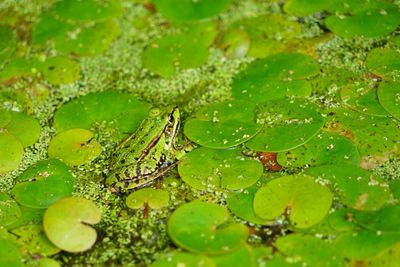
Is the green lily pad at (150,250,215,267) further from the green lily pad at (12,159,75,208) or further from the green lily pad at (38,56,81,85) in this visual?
the green lily pad at (38,56,81,85)

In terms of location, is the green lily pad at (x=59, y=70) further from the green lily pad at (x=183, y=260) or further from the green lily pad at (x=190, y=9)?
the green lily pad at (x=183, y=260)

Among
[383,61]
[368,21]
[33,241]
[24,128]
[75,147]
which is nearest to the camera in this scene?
[33,241]

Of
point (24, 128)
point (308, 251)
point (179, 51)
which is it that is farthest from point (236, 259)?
point (179, 51)

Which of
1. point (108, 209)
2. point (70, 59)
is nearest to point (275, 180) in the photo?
point (108, 209)

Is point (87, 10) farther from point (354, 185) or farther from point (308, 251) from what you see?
point (308, 251)

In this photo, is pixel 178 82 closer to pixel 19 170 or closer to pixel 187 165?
pixel 187 165

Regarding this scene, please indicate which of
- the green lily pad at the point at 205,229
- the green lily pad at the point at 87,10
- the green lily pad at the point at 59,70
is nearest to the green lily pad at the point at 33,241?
the green lily pad at the point at 205,229
